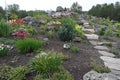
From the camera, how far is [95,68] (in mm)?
4984

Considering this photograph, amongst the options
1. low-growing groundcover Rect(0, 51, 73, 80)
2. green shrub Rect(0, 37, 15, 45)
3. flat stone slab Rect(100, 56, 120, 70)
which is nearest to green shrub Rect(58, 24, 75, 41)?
green shrub Rect(0, 37, 15, 45)

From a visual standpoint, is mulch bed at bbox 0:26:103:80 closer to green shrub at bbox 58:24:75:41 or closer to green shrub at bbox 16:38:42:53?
green shrub at bbox 16:38:42:53

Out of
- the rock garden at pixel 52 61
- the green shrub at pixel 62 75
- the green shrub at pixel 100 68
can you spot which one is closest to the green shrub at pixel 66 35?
the rock garden at pixel 52 61

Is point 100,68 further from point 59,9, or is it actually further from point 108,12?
point 108,12

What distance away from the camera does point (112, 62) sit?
595cm

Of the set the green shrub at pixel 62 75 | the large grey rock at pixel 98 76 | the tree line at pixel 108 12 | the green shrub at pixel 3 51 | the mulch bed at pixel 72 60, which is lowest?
the large grey rock at pixel 98 76

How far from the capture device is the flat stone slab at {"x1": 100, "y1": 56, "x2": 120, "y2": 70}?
18.2 feet

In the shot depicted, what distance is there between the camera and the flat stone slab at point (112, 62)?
5.53 m

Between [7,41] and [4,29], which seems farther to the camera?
[4,29]

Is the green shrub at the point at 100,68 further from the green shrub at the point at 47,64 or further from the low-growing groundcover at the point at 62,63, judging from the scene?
the green shrub at the point at 47,64

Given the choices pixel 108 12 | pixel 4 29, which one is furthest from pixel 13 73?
pixel 108 12

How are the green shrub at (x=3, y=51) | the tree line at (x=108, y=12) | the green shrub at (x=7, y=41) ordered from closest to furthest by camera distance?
the green shrub at (x=3, y=51) < the green shrub at (x=7, y=41) < the tree line at (x=108, y=12)

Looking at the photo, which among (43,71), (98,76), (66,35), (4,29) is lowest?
(98,76)

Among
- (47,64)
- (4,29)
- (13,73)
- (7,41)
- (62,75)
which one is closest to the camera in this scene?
(62,75)
